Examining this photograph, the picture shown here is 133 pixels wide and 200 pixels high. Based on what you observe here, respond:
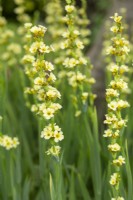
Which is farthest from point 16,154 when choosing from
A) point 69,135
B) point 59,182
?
point 59,182

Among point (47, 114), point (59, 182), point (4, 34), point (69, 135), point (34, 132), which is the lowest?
point (59, 182)

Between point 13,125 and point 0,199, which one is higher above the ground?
point 13,125

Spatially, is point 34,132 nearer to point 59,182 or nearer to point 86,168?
point 86,168

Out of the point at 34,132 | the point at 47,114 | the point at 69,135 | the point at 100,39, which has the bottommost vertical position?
the point at 47,114

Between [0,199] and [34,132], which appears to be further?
[34,132]

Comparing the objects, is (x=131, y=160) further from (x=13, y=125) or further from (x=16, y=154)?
(x=13, y=125)

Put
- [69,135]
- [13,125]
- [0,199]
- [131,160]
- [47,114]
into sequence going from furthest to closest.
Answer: [13,125] → [69,135] → [131,160] → [0,199] → [47,114]

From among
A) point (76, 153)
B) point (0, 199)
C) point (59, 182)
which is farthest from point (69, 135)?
point (59, 182)

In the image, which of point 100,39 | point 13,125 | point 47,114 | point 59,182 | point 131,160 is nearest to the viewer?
point 47,114

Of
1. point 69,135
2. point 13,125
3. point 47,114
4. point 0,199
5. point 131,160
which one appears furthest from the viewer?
point 13,125
